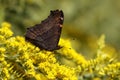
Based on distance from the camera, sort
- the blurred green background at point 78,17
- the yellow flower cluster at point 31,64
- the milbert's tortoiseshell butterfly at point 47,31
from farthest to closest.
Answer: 1. the blurred green background at point 78,17
2. the milbert's tortoiseshell butterfly at point 47,31
3. the yellow flower cluster at point 31,64

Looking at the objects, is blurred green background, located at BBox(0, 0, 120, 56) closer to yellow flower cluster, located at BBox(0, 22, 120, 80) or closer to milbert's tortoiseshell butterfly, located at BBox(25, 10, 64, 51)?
milbert's tortoiseshell butterfly, located at BBox(25, 10, 64, 51)

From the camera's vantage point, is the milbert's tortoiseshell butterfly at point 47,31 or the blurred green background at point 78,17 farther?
the blurred green background at point 78,17

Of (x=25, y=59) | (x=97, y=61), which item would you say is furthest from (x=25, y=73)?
(x=97, y=61)

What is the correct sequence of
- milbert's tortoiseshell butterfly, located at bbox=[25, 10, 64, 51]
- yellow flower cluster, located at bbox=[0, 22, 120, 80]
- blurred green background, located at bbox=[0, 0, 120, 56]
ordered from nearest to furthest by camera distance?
yellow flower cluster, located at bbox=[0, 22, 120, 80]
milbert's tortoiseshell butterfly, located at bbox=[25, 10, 64, 51]
blurred green background, located at bbox=[0, 0, 120, 56]

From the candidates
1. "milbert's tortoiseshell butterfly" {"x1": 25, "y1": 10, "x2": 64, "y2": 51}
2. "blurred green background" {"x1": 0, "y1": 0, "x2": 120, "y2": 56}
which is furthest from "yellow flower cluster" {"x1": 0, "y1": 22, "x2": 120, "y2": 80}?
"blurred green background" {"x1": 0, "y1": 0, "x2": 120, "y2": 56}

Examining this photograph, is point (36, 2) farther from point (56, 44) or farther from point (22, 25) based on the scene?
point (56, 44)

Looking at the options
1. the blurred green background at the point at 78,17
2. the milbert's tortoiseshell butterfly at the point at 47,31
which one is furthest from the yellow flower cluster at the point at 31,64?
the blurred green background at the point at 78,17

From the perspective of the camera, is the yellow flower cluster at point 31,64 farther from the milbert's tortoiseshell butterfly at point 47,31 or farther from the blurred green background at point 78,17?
the blurred green background at point 78,17

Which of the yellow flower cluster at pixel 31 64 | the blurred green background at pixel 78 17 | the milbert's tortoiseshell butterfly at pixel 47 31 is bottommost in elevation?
the yellow flower cluster at pixel 31 64
